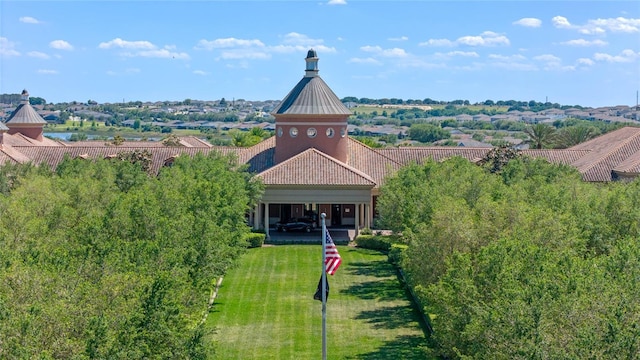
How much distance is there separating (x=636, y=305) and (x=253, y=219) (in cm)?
4549

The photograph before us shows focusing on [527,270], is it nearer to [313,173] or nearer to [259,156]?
[313,173]

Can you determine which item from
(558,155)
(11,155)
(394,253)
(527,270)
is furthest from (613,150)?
(11,155)

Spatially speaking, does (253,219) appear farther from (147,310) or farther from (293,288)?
(147,310)

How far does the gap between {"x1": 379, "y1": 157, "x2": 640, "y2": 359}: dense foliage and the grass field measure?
3749 millimetres

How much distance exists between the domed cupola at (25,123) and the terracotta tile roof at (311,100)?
3517 cm

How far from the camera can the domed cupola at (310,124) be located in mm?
69438

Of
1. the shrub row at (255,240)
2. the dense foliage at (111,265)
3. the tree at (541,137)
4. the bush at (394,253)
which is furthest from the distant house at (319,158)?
the tree at (541,137)

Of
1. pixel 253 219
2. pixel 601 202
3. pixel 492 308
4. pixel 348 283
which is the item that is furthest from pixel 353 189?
pixel 492 308

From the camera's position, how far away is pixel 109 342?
23078mm

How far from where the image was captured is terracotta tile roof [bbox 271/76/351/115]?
228ft

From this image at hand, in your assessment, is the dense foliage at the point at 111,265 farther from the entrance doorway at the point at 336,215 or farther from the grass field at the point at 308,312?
the entrance doorway at the point at 336,215


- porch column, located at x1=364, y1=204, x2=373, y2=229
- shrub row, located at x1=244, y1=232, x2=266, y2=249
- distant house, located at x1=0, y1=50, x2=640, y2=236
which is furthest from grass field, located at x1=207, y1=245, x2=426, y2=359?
porch column, located at x1=364, y1=204, x2=373, y2=229

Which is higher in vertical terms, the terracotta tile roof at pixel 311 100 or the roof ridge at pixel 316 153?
the terracotta tile roof at pixel 311 100

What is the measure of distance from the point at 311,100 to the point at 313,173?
324 inches
